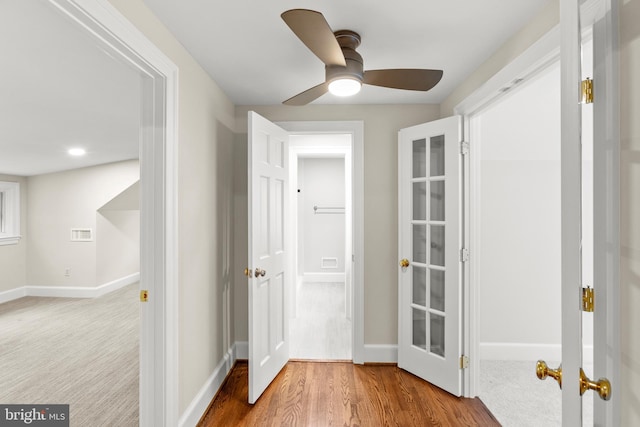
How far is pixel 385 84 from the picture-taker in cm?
189

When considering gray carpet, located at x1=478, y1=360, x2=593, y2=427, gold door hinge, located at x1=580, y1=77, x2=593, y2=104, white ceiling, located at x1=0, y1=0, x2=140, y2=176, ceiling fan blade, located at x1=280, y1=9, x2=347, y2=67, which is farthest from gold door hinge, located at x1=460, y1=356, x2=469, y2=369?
white ceiling, located at x1=0, y1=0, x2=140, y2=176

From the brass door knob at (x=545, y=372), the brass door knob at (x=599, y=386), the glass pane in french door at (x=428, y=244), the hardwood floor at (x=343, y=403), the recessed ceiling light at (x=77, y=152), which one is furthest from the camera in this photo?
the recessed ceiling light at (x=77, y=152)

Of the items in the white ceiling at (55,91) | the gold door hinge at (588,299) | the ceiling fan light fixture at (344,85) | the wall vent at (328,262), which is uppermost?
the white ceiling at (55,91)

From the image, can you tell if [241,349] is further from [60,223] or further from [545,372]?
[60,223]

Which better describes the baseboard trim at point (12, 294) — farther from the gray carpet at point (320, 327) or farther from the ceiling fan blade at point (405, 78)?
the ceiling fan blade at point (405, 78)

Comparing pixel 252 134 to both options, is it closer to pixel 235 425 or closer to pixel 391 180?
pixel 391 180

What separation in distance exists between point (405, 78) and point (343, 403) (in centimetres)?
223

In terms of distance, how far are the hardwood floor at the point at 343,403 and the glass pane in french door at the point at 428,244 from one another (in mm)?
386

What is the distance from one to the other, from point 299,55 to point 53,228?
17.9 feet

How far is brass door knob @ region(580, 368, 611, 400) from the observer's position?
870 millimetres

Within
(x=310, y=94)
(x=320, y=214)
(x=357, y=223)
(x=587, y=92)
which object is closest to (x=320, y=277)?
(x=320, y=214)

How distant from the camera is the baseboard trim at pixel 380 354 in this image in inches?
116

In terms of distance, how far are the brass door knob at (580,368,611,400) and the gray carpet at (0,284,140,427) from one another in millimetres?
2518

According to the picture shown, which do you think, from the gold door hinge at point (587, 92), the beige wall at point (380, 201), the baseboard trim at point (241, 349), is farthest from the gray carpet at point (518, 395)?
the gold door hinge at point (587, 92)
